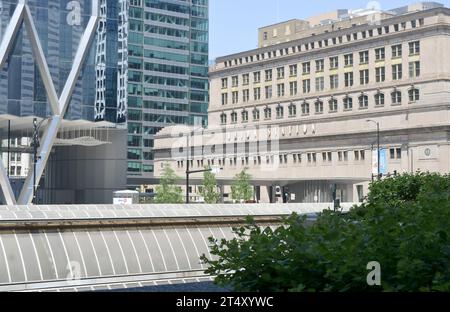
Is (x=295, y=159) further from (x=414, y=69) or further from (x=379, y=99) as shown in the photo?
(x=414, y=69)

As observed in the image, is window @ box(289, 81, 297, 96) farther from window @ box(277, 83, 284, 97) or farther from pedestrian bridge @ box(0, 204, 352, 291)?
pedestrian bridge @ box(0, 204, 352, 291)

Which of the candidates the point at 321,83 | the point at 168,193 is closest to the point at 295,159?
the point at 321,83

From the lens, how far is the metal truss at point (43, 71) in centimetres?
7200

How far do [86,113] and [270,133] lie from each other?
177 feet

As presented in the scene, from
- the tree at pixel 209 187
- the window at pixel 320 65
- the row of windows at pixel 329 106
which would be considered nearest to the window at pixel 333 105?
the row of windows at pixel 329 106

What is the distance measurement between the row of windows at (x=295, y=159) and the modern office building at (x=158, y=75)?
12.1 meters

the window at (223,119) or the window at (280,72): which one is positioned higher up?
the window at (280,72)

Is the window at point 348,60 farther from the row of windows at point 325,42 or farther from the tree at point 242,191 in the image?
the tree at point 242,191

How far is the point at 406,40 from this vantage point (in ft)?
349

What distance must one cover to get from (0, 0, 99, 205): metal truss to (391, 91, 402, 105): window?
49797 mm

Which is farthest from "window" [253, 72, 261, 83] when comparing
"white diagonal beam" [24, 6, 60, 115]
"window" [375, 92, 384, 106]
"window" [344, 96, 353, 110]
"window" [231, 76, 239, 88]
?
"white diagonal beam" [24, 6, 60, 115]

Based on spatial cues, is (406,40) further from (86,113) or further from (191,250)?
(191,250)

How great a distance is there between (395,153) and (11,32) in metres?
57.7
